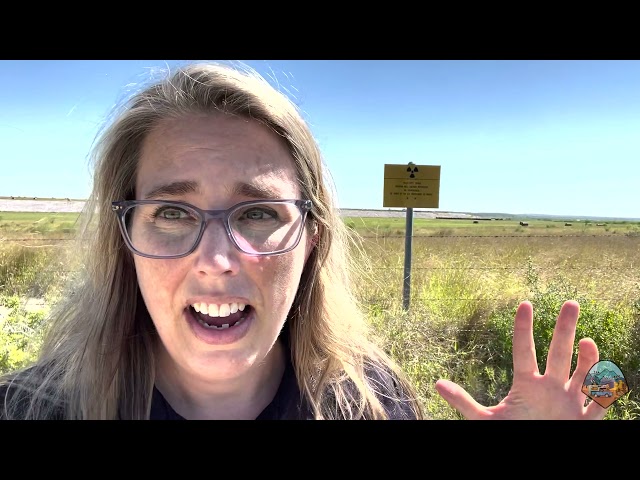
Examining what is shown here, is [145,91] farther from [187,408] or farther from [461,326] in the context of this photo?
[461,326]

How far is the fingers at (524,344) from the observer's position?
1.11 meters

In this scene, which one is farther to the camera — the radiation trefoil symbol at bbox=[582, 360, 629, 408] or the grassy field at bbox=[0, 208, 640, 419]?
the grassy field at bbox=[0, 208, 640, 419]

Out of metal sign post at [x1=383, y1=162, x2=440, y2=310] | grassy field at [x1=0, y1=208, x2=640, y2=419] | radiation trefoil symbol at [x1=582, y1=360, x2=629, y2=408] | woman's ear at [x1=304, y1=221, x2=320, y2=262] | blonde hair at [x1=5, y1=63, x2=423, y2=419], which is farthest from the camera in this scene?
metal sign post at [x1=383, y1=162, x2=440, y2=310]

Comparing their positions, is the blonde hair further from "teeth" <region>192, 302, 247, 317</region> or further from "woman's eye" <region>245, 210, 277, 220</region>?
"teeth" <region>192, 302, 247, 317</region>

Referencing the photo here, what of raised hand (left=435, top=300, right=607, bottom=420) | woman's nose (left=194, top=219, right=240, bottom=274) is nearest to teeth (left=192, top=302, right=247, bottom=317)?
woman's nose (left=194, top=219, right=240, bottom=274)

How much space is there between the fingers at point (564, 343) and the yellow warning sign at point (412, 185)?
2.93 m

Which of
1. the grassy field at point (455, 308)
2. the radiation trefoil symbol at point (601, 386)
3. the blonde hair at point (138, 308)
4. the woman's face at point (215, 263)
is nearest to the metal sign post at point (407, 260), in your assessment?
the grassy field at point (455, 308)

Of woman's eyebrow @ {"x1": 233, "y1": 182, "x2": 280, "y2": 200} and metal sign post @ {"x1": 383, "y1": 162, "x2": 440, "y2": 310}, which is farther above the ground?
metal sign post @ {"x1": 383, "y1": 162, "x2": 440, "y2": 310}

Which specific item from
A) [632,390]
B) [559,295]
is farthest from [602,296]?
[632,390]

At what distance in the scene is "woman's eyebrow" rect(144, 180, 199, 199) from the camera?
1186mm

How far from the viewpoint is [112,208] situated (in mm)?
1317

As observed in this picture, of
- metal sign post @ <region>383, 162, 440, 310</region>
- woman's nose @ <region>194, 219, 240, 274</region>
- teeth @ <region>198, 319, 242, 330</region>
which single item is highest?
metal sign post @ <region>383, 162, 440, 310</region>
